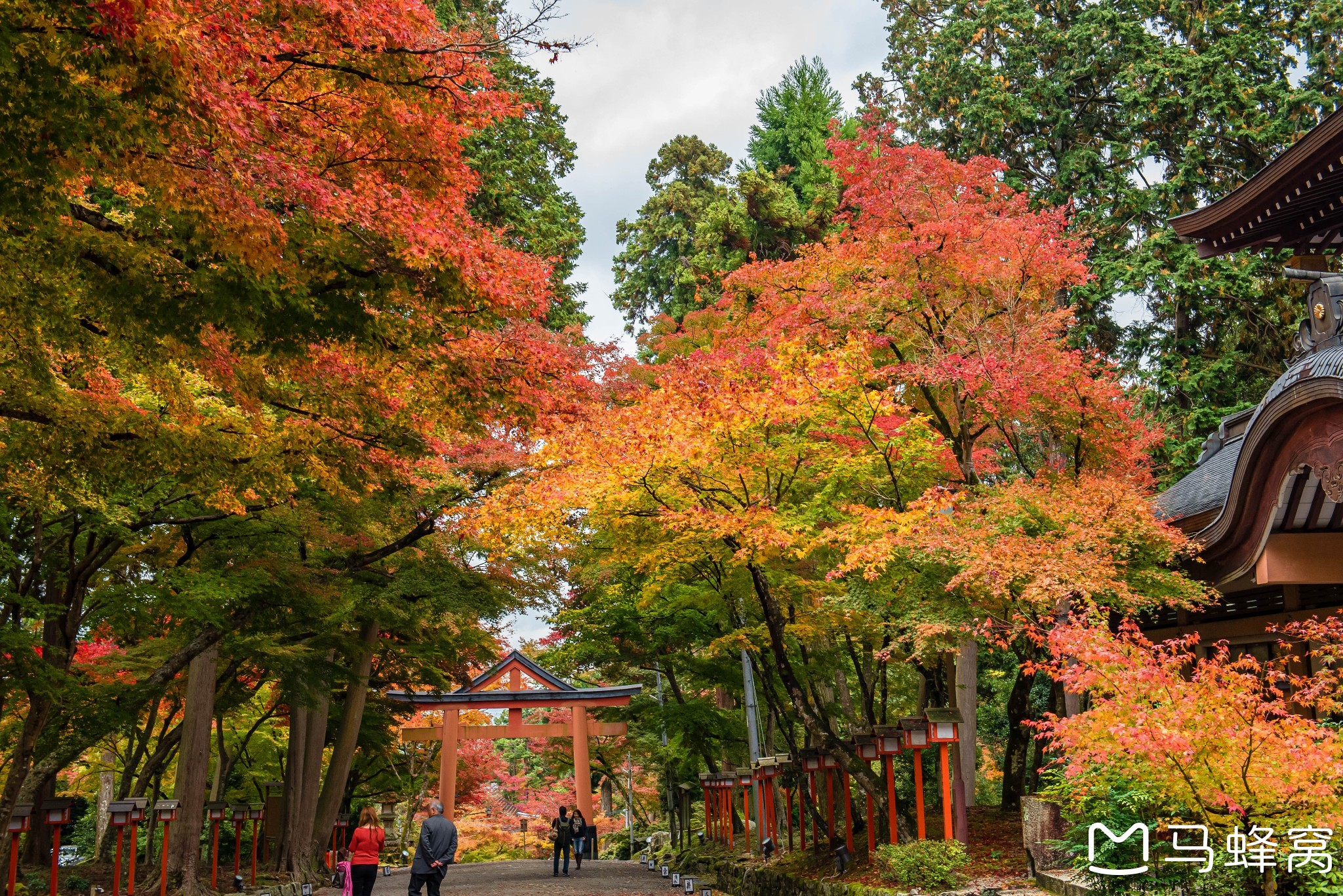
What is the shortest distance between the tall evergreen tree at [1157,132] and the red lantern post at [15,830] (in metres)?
19.3

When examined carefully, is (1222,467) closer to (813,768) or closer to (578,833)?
(813,768)

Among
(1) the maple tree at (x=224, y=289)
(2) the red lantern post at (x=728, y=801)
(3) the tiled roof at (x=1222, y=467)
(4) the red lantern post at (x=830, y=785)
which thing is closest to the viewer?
(1) the maple tree at (x=224, y=289)

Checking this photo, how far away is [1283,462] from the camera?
10.4m

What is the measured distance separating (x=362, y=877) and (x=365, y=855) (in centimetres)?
21

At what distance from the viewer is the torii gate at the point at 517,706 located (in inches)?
1005

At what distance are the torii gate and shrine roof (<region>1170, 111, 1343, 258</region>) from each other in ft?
55.7

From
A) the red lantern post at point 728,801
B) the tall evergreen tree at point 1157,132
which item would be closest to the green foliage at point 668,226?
the tall evergreen tree at point 1157,132

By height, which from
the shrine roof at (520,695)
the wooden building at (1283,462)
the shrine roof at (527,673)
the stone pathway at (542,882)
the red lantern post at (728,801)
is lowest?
the stone pathway at (542,882)

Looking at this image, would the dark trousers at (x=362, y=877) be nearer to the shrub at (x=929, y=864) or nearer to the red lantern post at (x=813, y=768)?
the shrub at (x=929, y=864)

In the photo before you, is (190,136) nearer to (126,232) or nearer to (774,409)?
(126,232)

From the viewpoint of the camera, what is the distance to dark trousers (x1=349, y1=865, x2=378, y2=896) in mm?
10336

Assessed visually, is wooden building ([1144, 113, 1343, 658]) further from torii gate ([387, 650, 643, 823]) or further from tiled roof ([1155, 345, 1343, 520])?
torii gate ([387, 650, 643, 823])

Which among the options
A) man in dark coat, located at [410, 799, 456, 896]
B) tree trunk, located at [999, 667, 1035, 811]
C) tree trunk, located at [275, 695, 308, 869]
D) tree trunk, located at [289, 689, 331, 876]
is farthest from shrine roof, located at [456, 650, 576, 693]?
man in dark coat, located at [410, 799, 456, 896]

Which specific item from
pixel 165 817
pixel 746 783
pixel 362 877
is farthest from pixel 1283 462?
pixel 165 817
